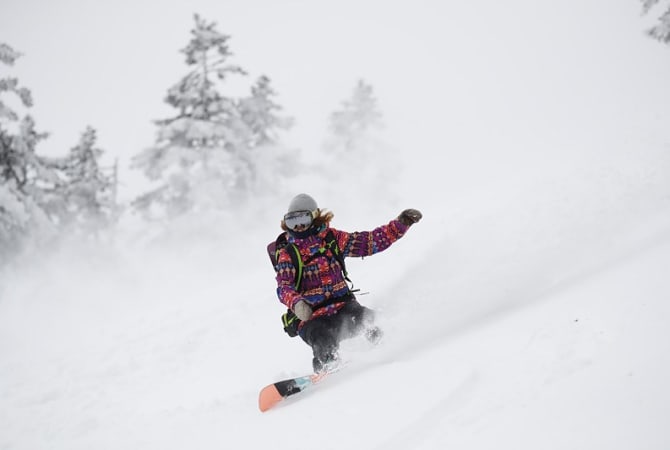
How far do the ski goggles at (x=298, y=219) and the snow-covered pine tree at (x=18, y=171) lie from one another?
45.0 feet

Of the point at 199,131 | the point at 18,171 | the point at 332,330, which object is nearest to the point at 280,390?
the point at 332,330

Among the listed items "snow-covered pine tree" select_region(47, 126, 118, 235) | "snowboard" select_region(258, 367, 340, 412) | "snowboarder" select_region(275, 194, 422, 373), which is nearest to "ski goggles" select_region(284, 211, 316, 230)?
"snowboarder" select_region(275, 194, 422, 373)

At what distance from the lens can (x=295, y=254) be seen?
5.18 meters

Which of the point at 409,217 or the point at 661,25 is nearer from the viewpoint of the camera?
the point at 409,217

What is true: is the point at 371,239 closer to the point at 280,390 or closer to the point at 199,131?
the point at 280,390

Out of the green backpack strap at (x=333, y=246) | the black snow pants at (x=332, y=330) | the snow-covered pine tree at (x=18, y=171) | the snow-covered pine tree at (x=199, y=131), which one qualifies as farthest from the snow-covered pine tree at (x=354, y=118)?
the black snow pants at (x=332, y=330)

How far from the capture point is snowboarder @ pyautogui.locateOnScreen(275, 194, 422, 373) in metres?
5.03

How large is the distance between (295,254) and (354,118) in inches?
1125

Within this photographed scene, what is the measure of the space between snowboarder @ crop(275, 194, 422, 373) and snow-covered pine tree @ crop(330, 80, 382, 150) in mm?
27305

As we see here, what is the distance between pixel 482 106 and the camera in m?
71.6

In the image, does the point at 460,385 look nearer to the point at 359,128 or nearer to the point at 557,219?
the point at 557,219

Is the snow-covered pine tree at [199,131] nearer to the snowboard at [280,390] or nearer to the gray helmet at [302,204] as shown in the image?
the gray helmet at [302,204]

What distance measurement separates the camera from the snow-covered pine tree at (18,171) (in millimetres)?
14727

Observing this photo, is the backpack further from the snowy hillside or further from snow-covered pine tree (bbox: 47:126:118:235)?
snow-covered pine tree (bbox: 47:126:118:235)
